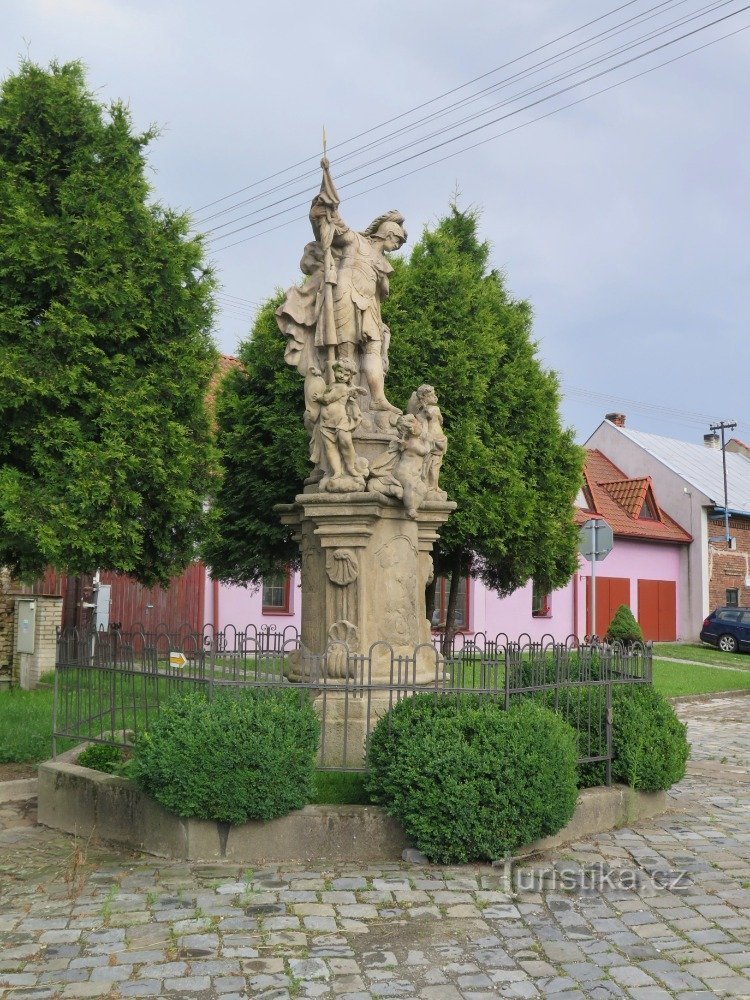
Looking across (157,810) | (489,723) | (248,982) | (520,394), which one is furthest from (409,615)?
(520,394)

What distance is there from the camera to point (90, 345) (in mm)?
8234

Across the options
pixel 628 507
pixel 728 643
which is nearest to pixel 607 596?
pixel 628 507

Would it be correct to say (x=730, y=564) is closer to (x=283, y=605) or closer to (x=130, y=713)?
(x=283, y=605)

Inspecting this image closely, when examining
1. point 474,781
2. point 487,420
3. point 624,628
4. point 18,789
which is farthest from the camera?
point 624,628

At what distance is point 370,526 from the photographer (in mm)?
7832

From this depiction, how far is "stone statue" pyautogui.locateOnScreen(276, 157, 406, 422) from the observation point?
8289 millimetres

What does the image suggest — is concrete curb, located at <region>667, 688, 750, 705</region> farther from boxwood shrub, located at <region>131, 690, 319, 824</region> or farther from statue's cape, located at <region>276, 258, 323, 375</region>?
boxwood shrub, located at <region>131, 690, 319, 824</region>

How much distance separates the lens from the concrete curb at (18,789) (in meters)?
8.05

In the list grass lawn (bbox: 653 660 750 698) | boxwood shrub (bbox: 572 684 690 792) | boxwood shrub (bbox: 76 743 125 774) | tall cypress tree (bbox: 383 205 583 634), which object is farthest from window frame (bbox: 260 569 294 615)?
boxwood shrub (bbox: 572 684 690 792)

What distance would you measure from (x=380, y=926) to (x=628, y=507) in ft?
89.3

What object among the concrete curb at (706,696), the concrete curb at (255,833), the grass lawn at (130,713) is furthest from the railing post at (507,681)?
the concrete curb at (706,696)

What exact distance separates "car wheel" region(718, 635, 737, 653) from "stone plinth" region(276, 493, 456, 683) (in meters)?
23.2

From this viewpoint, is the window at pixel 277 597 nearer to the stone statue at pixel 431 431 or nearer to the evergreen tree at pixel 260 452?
the evergreen tree at pixel 260 452

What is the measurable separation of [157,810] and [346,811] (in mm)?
1183
